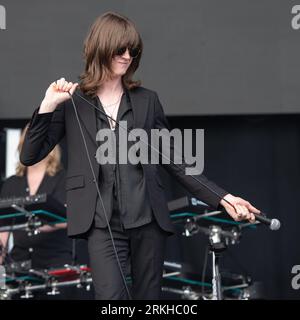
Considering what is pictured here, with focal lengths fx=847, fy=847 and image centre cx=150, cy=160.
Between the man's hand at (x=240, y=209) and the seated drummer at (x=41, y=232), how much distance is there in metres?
2.17

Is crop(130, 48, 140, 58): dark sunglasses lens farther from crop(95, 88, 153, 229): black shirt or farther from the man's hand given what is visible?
the man's hand

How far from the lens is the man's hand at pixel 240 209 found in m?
3.36

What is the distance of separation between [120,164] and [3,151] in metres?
3.52

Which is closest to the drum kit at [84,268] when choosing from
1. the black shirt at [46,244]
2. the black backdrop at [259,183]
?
the black shirt at [46,244]

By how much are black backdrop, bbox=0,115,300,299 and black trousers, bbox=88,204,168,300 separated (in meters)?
3.15

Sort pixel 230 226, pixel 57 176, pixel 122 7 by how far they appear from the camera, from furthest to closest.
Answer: pixel 122 7, pixel 57 176, pixel 230 226

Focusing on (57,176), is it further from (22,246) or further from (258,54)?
(258,54)

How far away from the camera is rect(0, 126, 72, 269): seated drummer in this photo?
5.55m

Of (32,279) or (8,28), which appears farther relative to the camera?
(8,28)

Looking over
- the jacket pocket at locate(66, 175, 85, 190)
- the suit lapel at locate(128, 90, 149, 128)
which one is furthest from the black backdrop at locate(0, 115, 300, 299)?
the jacket pocket at locate(66, 175, 85, 190)

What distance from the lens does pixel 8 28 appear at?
6.26 m

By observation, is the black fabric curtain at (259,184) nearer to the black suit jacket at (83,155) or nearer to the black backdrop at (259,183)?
the black backdrop at (259,183)

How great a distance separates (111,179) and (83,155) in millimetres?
153

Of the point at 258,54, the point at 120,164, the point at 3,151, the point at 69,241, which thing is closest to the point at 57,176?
the point at 69,241
